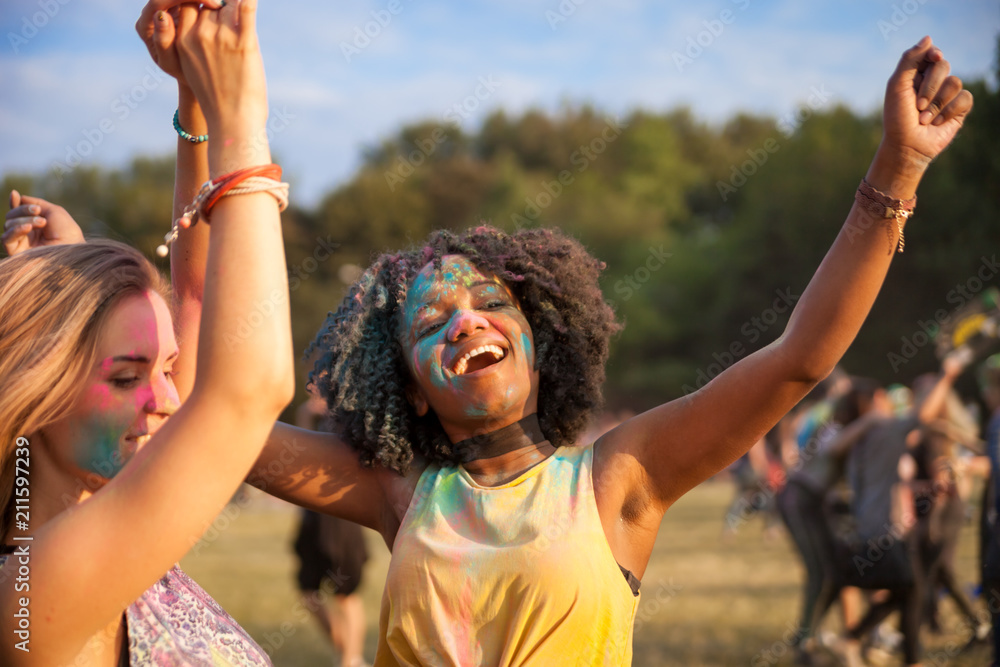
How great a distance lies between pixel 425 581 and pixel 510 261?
96 centimetres

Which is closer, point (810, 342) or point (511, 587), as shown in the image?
point (810, 342)

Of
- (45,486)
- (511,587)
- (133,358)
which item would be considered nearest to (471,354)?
(511,587)

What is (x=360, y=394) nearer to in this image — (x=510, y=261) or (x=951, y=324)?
(x=510, y=261)

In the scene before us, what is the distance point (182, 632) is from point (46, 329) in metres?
0.63

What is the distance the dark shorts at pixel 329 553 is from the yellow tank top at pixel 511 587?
16.5 feet

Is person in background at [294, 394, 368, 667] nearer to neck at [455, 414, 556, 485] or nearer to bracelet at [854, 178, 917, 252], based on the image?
neck at [455, 414, 556, 485]

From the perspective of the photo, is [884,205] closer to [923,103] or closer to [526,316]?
[923,103]

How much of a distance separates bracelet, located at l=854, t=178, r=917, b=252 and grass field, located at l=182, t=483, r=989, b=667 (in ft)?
18.0

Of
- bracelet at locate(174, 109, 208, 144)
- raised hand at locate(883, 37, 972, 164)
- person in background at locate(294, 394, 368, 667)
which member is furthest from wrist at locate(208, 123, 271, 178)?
person in background at locate(294, 394, 368, 667)

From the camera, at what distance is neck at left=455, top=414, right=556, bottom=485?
2.48 metres

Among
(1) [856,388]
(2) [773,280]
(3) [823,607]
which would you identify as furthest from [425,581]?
(2) [773,280]

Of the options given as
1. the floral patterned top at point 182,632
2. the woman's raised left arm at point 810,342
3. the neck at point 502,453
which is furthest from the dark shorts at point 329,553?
the floral patterned top at point 182,632

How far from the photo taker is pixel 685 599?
9.25 meters

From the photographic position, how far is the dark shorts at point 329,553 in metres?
7.19
